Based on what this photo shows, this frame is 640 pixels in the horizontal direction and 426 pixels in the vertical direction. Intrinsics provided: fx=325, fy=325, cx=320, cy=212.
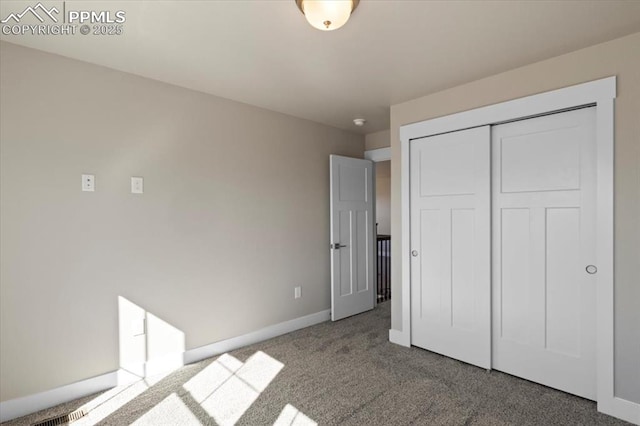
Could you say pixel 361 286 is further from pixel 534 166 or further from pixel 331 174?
pixel 534 166

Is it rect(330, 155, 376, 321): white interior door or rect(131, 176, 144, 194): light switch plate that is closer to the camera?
rect(131, 176, 144, 194): light switch plate

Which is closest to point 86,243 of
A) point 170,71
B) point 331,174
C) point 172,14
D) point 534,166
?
point 170,71

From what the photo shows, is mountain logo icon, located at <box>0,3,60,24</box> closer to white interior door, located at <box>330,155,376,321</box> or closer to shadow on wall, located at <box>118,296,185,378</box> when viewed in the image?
shadow on wall, located at <box>118,296,185,378</box>

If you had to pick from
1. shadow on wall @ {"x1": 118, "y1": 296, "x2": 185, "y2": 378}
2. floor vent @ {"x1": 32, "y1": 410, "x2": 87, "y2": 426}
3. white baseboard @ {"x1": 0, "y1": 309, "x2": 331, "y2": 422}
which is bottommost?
floor vent @ {"x1": 32, "y1": 410, "x2": 87, "y2": 426}

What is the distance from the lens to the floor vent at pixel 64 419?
2.02m

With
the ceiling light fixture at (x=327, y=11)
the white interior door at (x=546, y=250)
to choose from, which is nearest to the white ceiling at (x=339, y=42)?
the ceiling light fixture at (x=327, y=11)

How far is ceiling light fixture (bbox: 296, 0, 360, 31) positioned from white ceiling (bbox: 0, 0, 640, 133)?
243 millimetres

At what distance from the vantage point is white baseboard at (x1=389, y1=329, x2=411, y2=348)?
10.5 ft

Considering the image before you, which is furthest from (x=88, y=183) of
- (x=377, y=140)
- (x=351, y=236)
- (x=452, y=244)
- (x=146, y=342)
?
(x=377, y=140)

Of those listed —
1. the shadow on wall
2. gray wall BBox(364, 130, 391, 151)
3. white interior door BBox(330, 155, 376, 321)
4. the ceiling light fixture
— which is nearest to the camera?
the ceiling light fixture

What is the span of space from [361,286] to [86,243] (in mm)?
3076

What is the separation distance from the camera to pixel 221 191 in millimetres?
3133

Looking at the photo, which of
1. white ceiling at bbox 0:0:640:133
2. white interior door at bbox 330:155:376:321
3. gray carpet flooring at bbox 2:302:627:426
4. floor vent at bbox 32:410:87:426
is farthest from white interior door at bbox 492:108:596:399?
floor vent at bbox 32:410:87:426

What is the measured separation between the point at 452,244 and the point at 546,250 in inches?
28.0
